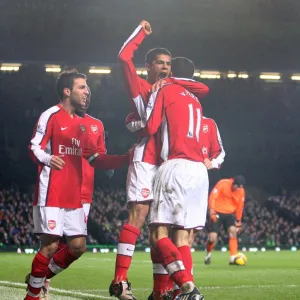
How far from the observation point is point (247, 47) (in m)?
33.7

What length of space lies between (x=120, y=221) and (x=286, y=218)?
7842mm

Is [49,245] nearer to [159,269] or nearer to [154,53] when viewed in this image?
[159,269]

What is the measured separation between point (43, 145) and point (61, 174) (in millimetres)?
317

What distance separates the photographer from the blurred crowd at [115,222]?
2581 centimetres

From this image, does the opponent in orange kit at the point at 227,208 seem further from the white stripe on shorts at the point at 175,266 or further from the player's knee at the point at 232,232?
the white stripe on shorts at the point at 175,266

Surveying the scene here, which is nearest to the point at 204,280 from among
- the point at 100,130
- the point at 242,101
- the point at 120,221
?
the point at 100,130

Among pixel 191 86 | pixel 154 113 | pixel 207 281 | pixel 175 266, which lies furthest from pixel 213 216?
pixel 175 266

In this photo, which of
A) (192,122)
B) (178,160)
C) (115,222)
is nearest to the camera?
(178,160)

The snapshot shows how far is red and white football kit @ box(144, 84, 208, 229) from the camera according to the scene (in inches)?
247

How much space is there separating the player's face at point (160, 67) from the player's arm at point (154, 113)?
0.75 meters

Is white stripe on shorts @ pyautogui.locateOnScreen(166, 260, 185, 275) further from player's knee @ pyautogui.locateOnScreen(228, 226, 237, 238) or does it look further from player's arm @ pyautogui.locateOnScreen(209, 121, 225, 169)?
player's knee @ pyautogui.locateOnScreen(228, 226, 237, 238)

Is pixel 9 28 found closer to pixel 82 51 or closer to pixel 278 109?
pixel 82 51

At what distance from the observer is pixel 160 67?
733 cm

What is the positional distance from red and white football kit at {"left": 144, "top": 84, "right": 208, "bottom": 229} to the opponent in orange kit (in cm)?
910
